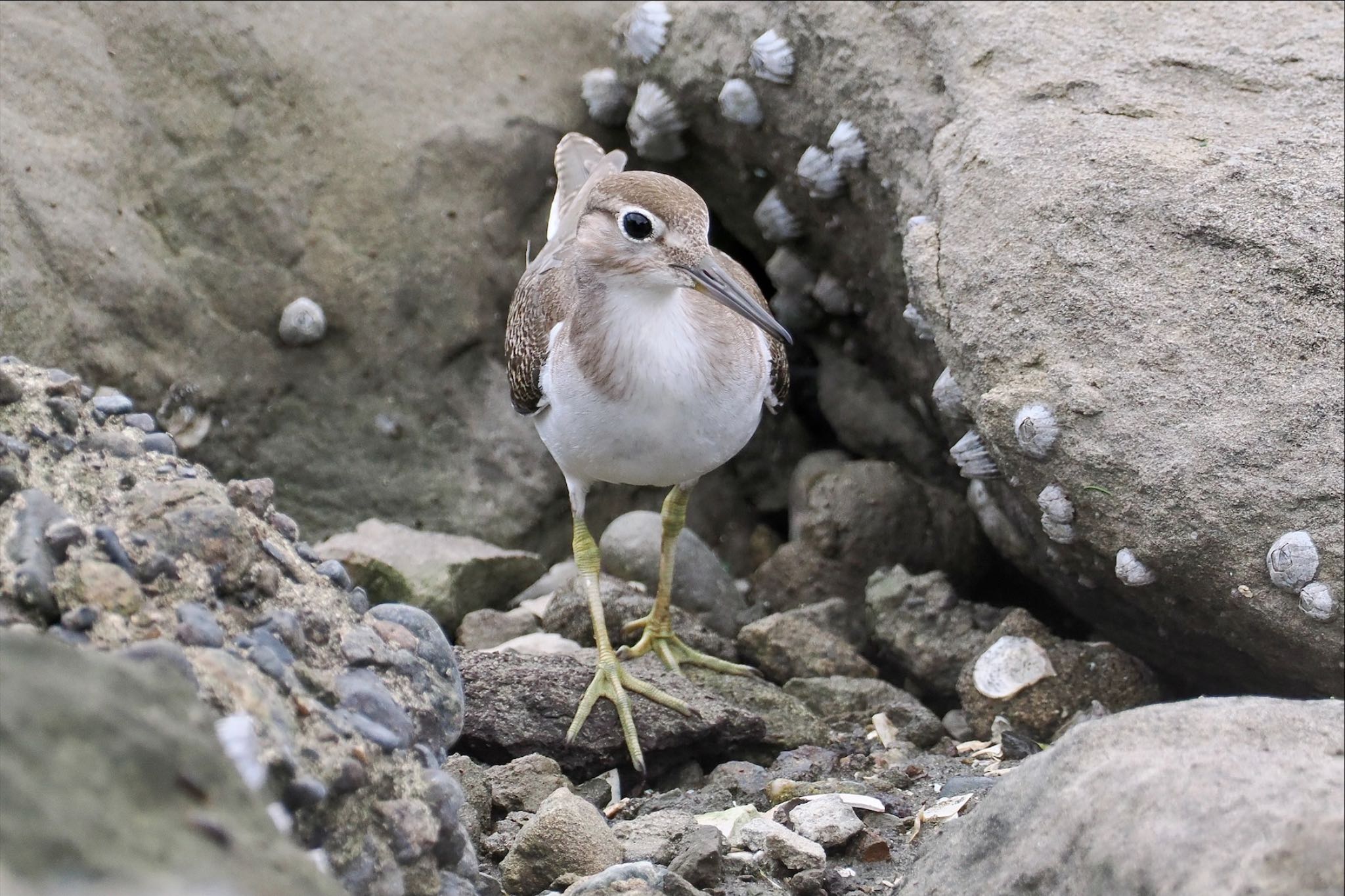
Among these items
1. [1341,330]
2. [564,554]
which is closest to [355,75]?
[564,554]

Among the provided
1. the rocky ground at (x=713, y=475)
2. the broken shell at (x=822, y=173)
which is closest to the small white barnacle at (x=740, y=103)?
the rocky ground at (x=713, y=475)

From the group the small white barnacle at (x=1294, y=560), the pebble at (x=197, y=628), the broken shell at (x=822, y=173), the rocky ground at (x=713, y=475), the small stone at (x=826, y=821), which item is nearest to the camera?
the rocky ground at (x=713, y=475)

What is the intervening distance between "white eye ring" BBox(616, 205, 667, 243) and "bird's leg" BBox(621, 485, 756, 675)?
57.2 inches

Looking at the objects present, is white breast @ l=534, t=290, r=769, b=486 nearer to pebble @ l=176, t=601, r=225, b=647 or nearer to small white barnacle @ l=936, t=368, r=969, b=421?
small white barnacle @ l=936, t=368, r=969, b=421

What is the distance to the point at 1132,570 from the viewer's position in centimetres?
470

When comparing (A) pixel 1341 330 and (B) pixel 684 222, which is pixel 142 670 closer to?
(B) pixel 684 222

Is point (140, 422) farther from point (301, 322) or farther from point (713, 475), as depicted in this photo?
point (713, 475)

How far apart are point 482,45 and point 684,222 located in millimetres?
3264

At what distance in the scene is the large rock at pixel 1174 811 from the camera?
7.56 feet

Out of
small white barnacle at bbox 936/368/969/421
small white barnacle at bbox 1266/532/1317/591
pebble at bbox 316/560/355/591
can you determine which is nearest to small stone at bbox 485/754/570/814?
pebble at bbox 316/560/355/591

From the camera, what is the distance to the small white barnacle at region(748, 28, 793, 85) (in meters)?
6.56

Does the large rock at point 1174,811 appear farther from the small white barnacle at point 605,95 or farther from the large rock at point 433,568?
the small white barnacle at point 605,95

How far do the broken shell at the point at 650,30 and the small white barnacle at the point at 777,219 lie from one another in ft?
3.15

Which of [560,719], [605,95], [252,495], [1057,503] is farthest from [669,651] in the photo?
[605,95]
